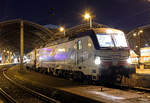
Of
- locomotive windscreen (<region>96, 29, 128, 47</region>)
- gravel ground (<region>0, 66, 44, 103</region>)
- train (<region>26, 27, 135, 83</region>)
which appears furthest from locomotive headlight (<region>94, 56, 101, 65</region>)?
gravel ground (<region>0, 66, 44, 103</region>)

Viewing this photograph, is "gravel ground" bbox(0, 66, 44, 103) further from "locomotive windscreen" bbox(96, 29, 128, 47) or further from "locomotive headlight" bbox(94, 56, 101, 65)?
"locomotive windscreen" bbox(96, 29, 128, 47)

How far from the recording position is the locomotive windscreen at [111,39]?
44.7ft

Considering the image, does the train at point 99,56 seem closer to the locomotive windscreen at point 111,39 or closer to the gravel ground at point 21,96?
the locomotive windscreen at point 111,39

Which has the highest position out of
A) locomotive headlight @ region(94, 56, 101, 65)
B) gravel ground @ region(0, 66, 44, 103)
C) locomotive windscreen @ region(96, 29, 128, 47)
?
locomotive windscreen @ region(96, 29, 128, 47)

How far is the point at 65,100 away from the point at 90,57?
444 centimetres

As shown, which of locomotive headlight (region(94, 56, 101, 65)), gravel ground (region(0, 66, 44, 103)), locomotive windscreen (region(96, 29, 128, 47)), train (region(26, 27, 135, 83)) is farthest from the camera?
locomotive windscreen (region(96, 29, 128, 47))

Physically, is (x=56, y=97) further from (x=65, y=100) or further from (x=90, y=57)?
(x=90, y=57)

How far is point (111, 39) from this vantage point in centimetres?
1405

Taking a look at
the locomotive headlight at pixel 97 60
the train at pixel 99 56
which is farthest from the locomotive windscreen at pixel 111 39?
the locomotive headlight at pixel 97 60

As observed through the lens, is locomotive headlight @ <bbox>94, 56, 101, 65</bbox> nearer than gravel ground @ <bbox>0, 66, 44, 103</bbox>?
No

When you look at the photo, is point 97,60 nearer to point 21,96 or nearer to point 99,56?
point 99,56

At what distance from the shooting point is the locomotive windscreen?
44.7 feet

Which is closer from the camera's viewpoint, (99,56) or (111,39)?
(99,56)

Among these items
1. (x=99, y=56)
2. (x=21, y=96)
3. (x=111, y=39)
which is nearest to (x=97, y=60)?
(x=99, y=56)
